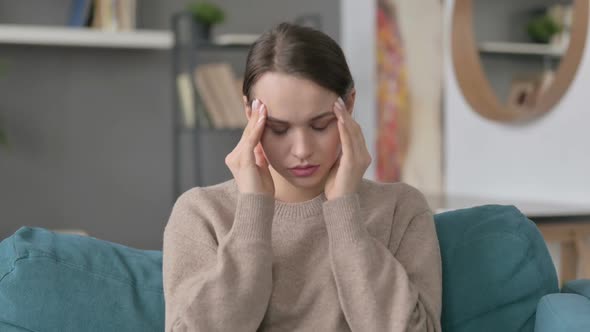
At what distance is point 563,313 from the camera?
140 centimetres

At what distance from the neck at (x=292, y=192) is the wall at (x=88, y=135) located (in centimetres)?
253

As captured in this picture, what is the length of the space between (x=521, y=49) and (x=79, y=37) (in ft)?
6.22

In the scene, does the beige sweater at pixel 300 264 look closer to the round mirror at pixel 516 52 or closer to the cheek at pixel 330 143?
the cheek at pixel 330 143

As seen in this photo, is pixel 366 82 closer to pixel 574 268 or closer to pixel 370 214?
pixel 574 268

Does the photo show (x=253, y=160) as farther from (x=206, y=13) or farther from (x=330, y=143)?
(x=206, y=13)

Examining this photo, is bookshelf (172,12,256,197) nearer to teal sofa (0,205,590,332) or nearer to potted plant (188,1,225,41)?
potted plant (188,1,225,41)

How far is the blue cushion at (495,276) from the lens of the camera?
155 centimetres

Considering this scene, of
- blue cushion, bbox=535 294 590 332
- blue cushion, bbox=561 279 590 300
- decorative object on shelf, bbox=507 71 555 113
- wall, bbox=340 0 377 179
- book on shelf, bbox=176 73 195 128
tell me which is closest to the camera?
blue cushion, bbox=535 294 590 332

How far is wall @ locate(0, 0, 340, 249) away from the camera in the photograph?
382 cm

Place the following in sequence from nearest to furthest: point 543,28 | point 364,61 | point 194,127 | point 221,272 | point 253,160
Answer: point 221,272 → point 253,160 → point 543,28 → point 194,127 → point 364,61

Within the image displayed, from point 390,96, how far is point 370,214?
258 centimetres

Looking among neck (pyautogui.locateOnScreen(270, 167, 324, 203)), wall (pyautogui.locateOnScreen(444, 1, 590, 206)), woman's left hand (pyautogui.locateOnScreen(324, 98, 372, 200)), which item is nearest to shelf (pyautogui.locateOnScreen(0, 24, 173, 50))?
wall (pyautogui.locateOnScreen(444, 1, 590, 206))

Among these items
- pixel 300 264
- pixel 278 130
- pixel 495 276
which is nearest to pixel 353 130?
pixel 278 130

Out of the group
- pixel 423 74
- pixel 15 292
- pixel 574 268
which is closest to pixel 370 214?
pixel 15 292
